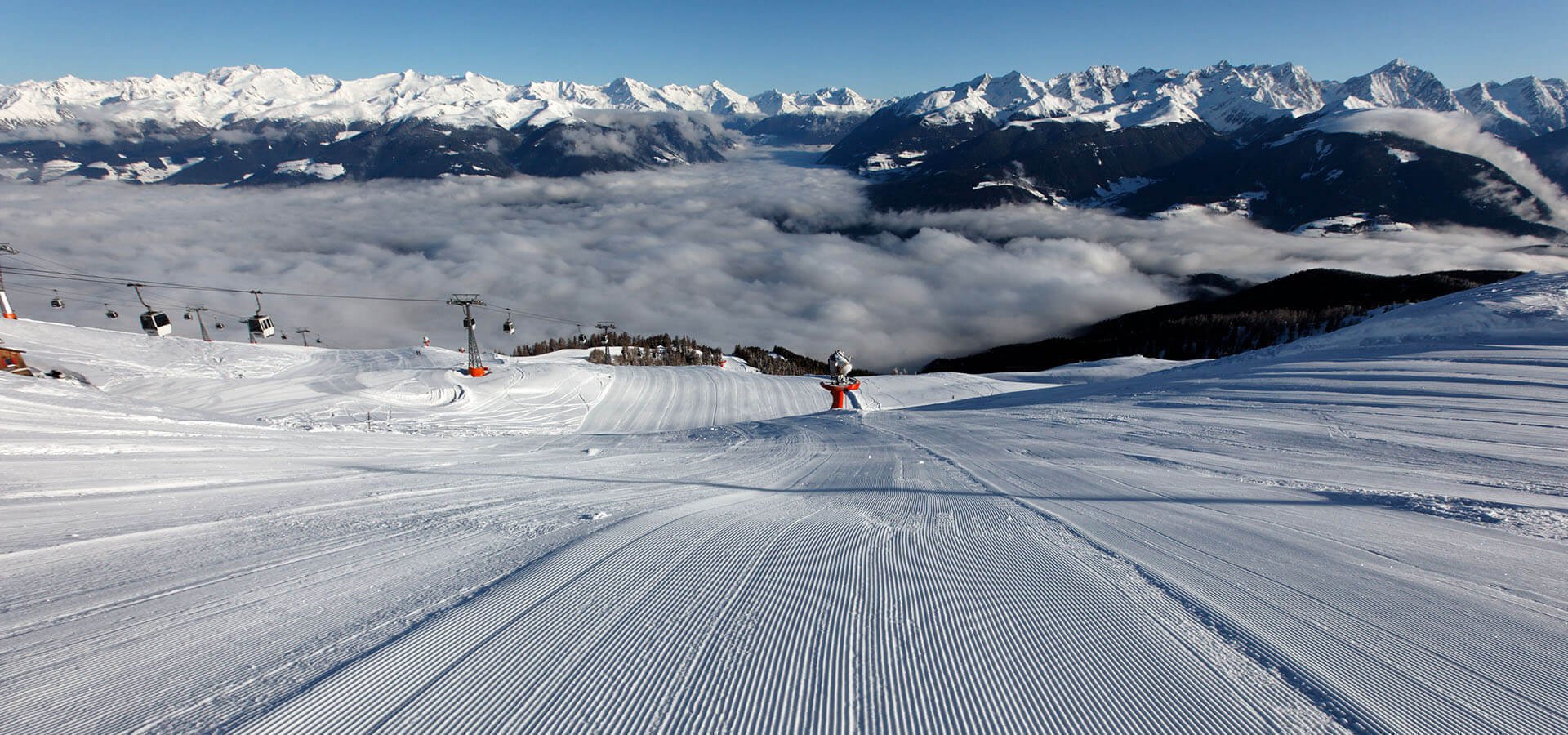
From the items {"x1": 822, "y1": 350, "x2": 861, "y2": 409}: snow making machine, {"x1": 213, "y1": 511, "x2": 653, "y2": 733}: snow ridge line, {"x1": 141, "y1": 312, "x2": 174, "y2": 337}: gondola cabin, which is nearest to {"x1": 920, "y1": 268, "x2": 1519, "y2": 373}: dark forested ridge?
{"x1": 822, "y1": 350, "x2": 861, "y2": 409}: snow making machine

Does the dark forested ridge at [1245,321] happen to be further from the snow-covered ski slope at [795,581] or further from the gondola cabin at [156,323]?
the snow-covered ski slope at [795,581]

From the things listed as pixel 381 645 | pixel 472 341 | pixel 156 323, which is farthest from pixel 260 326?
pixel 381 645

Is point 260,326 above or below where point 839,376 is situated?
above

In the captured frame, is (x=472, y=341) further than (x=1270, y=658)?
Yes

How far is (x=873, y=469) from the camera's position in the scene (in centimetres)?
812

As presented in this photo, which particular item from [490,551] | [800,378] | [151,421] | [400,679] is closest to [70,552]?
[490,551]

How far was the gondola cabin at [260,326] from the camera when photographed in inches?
1232

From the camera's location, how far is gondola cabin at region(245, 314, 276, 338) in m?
31.3

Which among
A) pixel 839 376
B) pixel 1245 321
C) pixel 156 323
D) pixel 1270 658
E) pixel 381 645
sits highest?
pixel 1245 321

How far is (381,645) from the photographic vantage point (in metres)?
2.55

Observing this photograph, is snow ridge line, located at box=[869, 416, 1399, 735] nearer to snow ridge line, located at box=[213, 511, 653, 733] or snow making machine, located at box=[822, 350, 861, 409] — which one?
snow ridge line, located at box=[213, 511, 653, 733]

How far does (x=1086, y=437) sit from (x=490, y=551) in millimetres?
9030

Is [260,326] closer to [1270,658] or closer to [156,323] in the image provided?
[156,323]

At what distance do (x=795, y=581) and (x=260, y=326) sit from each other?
4028cm
